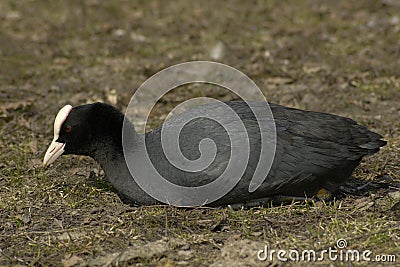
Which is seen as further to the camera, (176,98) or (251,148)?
(176,98)

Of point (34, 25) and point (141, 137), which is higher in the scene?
point (34, 25)

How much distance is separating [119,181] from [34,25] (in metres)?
6.01

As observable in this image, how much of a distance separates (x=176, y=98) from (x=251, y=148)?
118 inches

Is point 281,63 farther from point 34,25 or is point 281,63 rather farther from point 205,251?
point 205,251

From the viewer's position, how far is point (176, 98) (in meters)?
7.64

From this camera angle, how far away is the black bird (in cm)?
473

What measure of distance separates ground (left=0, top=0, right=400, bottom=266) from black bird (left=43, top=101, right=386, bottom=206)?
0.16 m

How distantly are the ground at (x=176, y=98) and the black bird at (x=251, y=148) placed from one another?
6.3 inches

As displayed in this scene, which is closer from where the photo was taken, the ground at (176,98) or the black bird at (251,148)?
the ground at (176,98)

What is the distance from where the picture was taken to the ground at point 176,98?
4.32 meters

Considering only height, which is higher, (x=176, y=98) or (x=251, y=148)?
(x=251, y=148)

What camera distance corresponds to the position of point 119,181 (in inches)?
197

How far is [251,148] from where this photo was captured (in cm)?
474

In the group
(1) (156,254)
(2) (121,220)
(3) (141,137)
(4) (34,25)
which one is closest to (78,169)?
(3) (141,137)
